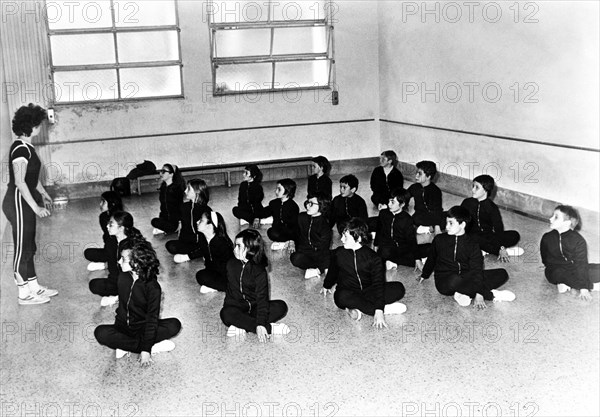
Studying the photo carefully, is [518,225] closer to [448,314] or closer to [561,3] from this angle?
[561,3]

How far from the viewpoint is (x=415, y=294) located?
604cm

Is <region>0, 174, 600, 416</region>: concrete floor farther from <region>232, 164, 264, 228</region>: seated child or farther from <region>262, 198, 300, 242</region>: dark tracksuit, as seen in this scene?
<region>232, 164, 264, 228</region>: seated child

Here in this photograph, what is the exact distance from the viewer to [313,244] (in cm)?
680

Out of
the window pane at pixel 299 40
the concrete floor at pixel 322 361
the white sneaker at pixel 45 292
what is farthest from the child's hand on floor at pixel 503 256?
the window pane at pixel 299 40

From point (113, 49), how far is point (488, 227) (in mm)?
6781

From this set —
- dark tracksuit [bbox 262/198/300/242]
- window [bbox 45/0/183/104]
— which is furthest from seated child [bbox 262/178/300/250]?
window [bbox 45/0/183/104]

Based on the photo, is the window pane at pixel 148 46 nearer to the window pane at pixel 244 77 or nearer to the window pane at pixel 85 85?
the window pane at pixel 85 85

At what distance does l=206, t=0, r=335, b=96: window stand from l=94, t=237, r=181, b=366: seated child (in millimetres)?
7202

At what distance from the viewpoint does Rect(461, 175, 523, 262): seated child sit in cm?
704

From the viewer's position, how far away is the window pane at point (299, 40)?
463 inches

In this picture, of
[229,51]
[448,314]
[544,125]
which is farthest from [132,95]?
[448,314]

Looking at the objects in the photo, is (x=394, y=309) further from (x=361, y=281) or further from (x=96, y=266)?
(x=96, y=266)

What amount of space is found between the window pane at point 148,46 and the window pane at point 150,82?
18cm

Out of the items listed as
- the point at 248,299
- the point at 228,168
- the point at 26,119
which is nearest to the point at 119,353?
the point at 248,299
